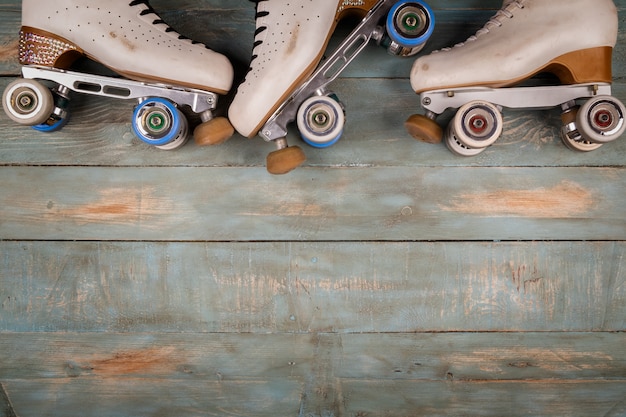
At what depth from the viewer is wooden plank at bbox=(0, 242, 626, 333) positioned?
83cm

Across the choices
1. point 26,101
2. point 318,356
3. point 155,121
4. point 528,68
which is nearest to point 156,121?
point 155,121

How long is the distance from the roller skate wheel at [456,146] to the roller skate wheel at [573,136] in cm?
13

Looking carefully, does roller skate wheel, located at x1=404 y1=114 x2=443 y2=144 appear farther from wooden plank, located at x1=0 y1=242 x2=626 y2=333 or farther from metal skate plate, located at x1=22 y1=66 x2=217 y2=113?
metal skate plate, located at x1=22 y1=66 x2=217 y2=113

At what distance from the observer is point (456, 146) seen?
2.58ft

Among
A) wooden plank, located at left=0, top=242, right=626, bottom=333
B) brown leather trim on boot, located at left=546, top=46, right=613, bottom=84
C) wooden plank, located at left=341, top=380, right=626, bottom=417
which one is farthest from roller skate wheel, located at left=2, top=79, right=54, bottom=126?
brown leather trim on boot, located at left=546, top=46, right=613, bottom=84

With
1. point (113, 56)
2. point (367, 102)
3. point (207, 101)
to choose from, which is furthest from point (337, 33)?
point (113, 56)

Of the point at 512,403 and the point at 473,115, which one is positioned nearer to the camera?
the point at 473,115

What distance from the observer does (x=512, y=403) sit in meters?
0.85

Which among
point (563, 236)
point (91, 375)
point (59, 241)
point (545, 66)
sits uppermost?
point (545, 66)

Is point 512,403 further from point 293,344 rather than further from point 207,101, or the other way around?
point 207,101

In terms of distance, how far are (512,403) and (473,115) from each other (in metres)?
0.51

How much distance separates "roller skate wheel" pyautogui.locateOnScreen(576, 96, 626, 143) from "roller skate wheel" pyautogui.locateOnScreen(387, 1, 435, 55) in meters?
0.27

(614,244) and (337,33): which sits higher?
(337,33)

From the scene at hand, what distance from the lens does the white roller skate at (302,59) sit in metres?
0.74
